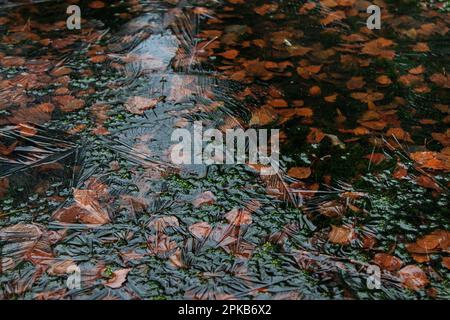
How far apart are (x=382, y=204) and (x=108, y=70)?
1.92 m

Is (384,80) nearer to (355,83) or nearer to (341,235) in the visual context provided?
(355,83)

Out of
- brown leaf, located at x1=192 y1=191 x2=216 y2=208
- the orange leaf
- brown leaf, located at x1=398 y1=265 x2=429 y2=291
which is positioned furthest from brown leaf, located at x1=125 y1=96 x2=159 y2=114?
brown leaf, located at x1=398 y1=265 x2=429 y2=291

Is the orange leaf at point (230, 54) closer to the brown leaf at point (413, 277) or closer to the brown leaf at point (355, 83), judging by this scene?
the brown leaf at point (355, 83)

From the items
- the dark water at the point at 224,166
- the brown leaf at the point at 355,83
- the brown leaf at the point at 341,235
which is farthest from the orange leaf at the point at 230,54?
the brown leaf at the point at 341,235

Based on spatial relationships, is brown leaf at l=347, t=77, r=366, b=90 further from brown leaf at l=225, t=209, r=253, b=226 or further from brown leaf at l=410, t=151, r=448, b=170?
brown leaf at l=225, t=209, r=253, b=226

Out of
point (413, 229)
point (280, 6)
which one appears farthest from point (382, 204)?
point (280, 6)

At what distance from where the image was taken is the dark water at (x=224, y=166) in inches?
86.7

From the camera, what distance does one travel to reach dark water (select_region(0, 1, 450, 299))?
86.7 inches

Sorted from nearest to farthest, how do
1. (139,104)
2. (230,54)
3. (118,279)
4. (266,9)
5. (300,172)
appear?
(118,279), (300,172), (139,104), (230,54), (266,9)

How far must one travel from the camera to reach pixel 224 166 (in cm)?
271

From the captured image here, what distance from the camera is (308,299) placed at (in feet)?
6.89

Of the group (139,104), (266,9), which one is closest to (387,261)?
(139,104)
